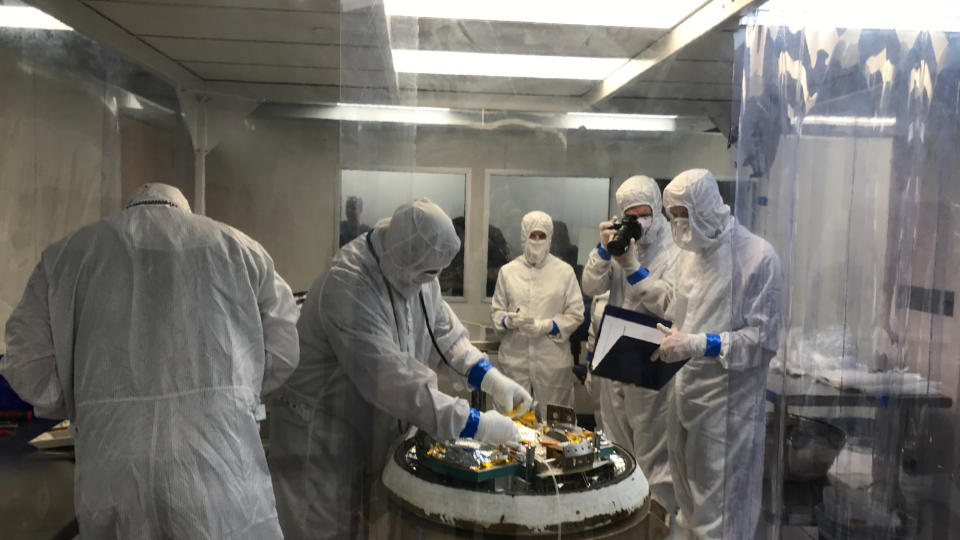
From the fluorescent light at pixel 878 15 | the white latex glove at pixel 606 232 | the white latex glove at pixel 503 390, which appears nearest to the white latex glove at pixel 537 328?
the white latex glove at pixel 503 390

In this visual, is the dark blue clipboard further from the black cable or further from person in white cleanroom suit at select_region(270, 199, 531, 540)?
the black cable

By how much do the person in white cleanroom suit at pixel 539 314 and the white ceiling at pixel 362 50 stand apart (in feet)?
0.97

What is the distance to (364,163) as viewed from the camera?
1324mm

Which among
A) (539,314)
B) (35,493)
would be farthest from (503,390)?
(35,493)

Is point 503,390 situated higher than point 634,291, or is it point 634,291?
point 634,291

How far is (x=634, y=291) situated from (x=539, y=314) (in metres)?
0.22

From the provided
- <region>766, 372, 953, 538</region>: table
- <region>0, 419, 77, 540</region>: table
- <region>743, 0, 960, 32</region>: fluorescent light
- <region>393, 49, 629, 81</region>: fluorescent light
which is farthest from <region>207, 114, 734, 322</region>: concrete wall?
<region>0, 419, 77, 540</region>: table

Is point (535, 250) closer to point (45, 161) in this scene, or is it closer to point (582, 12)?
point (582, 12)

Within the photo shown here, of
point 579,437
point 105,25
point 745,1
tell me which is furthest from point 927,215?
point 105,25

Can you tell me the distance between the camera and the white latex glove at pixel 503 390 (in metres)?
1.40

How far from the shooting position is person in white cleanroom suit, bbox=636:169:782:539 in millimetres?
1538

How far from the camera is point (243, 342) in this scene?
1.27 metres

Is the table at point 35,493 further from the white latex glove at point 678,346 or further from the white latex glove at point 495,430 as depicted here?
the white latex glove at point 678,346

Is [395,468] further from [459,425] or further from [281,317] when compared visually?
[281,317]
